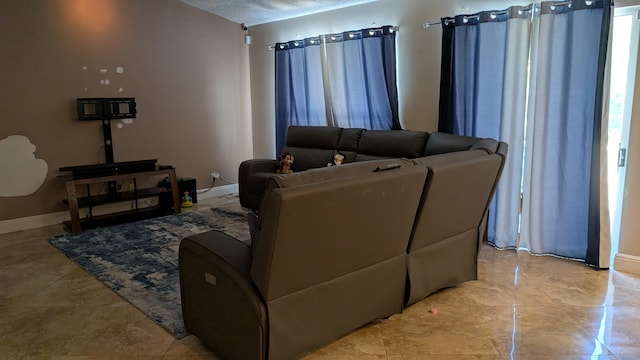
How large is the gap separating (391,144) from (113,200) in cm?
296

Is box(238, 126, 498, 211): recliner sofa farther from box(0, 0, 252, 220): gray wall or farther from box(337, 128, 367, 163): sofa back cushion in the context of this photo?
box(0, 0, 252, 220): gray wall

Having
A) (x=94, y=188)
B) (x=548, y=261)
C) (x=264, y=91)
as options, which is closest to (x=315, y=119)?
(x=264, y=91)

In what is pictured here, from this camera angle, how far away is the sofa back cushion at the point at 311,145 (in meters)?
4.91

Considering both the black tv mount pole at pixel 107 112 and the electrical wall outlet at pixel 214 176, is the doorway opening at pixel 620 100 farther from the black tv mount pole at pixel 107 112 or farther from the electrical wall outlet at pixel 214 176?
the black tv mount pole at pixel 107 112

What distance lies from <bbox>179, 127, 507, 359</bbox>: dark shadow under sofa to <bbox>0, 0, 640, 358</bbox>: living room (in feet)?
5.47

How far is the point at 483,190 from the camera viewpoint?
2725 millimetres

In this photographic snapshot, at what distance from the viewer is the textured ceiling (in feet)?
16.3

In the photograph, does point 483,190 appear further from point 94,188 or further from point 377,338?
point 94,188

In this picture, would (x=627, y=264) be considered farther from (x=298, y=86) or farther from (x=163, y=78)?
(x=163, y=78)

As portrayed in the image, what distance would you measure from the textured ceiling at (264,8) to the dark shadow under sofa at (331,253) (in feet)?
9.94

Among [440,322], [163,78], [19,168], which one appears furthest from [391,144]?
[19,168]

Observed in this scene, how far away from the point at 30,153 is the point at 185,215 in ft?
5.36

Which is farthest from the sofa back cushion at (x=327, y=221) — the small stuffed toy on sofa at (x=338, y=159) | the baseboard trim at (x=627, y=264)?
the small stuffed toy on sofa at (x=338, y=159)

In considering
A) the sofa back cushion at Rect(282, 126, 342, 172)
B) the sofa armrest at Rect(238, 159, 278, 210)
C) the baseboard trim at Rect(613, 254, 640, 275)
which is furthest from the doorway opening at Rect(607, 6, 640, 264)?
the sofa armrest at Rect(238, 159, 278, 210)
